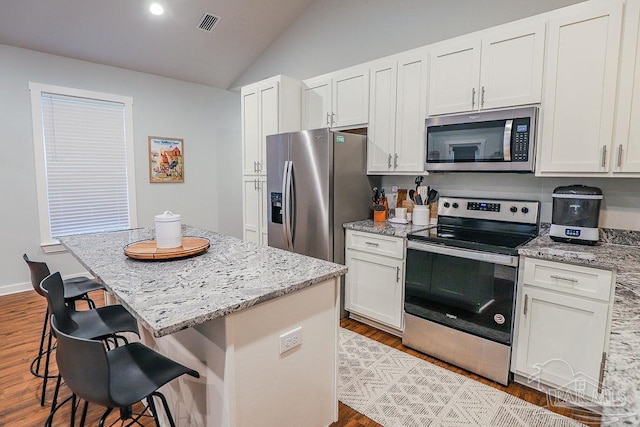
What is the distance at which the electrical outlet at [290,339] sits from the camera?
1.48 metres

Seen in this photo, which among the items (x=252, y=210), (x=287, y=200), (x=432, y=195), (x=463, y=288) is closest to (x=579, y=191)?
(x=463, y=288)

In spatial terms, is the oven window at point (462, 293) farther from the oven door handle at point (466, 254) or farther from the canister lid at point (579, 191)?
the canister lid at point (579, 191)

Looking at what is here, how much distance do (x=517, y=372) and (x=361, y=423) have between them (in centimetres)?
109

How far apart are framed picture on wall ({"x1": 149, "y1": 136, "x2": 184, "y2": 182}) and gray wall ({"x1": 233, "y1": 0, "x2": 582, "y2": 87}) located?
5.15 ft

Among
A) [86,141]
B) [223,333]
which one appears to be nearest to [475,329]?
[223,333]

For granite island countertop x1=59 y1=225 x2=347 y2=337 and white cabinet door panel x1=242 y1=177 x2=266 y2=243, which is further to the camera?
white cabinet door panel x1=242 y1=177 x2=266 y2=243

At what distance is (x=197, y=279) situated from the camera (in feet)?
4.90

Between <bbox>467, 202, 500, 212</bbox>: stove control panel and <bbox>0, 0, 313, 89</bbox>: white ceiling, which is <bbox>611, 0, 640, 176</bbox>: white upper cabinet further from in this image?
<bbox>0, 0, 313, 89</bbox>: white ceiling

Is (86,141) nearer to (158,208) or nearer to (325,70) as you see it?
(158,208)

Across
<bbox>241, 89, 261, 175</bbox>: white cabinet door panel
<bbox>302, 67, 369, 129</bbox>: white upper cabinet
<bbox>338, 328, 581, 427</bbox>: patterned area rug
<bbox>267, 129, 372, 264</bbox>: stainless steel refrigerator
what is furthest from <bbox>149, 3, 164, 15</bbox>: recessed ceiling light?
<bbox>338, 328, 581, 427</bbox>: patterned area rug

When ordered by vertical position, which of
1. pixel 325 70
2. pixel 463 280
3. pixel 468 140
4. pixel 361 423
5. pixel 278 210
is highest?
pixel 325 70

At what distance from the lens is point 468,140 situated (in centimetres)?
259

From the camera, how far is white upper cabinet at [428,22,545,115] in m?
2.28

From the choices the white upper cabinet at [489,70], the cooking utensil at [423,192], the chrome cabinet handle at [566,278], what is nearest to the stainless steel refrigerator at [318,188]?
the cooking utensil at [423,192]
